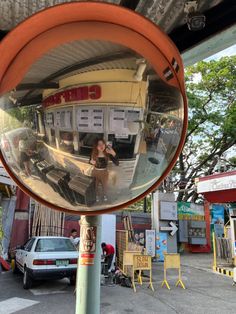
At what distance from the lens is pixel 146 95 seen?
1004 mm

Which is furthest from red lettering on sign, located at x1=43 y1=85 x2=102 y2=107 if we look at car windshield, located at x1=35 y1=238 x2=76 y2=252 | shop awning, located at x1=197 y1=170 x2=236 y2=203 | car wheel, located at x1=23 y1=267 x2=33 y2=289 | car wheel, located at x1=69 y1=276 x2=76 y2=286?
shop awning, located at x1=197 y1=170 x2=236 y2=203

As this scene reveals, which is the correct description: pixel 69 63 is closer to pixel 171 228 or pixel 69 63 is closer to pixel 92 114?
pixel 92 114

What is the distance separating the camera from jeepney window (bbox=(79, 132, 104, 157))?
978mm

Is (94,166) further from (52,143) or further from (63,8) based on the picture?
(63,8)

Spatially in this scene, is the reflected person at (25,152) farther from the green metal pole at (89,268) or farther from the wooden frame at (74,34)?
the green metal pole at (89,268)

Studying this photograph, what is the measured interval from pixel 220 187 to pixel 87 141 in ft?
39.2

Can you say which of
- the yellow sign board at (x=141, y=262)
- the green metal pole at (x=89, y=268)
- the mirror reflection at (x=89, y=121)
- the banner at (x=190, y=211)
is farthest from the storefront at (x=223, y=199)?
the mirror reflection at (x=89, y=121)

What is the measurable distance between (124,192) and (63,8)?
56 centimetres

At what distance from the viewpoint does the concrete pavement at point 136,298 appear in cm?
749

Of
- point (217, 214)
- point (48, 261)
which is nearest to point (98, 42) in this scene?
point (48, 261)

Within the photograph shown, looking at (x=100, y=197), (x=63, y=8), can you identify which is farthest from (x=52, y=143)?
(x=63, y=8)

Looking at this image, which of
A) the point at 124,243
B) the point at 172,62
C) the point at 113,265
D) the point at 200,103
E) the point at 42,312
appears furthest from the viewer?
the point at 200,103

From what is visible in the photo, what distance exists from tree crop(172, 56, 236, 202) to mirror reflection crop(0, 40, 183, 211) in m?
19.3

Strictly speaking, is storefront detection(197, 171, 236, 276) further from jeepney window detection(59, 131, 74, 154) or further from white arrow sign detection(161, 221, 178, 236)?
jeepney window detection(59, 131, 74, 154)
